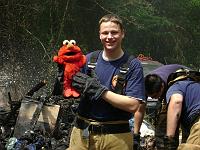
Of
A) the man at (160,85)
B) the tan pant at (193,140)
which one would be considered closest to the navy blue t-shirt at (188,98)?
the tan pant at (193,140)

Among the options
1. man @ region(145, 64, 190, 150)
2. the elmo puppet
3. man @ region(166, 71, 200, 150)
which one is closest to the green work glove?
man @ region(166, 71, 200, 150)

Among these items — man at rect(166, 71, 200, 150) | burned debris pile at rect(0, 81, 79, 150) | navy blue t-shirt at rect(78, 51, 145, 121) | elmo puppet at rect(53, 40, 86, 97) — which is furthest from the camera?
burned debris pile at rect(0, 81, 79, 150)

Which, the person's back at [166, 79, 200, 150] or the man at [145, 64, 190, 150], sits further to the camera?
the man at [145, 64, 190, 150]

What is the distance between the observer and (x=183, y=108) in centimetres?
369

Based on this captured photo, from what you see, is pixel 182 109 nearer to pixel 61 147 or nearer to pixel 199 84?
pixel 199 84

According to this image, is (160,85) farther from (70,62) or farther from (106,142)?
(106,142)

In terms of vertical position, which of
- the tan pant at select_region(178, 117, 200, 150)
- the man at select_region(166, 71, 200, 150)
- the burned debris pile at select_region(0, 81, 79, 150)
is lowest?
the burned debris pile at select_region(0, 81, 79, 150)

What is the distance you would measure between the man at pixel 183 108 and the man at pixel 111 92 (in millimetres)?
532

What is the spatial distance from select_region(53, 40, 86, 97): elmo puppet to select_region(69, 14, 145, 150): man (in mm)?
178

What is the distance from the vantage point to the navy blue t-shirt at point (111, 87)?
124 inches

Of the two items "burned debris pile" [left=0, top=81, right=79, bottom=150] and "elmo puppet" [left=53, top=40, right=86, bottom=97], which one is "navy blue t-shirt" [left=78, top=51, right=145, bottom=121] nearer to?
"elmo puppet" [left=53, top=40, right=86, bottom=97]

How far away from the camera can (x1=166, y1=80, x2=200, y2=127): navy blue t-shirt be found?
3.68 metres

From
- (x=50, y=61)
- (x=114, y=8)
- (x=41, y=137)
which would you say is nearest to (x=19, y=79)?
(x=50, y=61)

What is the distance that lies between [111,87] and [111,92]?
10cm
